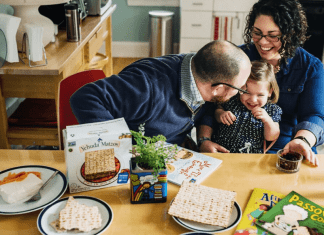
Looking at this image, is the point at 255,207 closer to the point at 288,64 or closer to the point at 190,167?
the point at 190,167

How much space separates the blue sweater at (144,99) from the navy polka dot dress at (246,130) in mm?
267

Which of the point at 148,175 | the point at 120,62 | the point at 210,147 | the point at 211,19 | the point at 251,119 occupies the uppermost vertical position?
the point at 211,19

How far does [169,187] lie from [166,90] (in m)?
0.54

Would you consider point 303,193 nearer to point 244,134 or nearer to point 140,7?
point 244,134

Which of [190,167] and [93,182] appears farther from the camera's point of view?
[190,167]

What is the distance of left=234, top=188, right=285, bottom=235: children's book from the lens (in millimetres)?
1030

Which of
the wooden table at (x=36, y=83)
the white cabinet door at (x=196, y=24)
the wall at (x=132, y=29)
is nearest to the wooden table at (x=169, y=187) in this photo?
the wooden table at (x=36, y=83)

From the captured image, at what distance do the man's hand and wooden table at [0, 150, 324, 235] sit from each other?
342 mm

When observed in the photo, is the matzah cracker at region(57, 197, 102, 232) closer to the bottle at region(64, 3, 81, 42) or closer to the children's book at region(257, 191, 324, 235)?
the children's book at region(257, 191, 324, 235)

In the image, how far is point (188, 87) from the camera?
1610 mm

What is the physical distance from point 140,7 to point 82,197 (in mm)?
4235

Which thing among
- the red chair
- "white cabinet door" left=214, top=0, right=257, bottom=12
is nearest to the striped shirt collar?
the red chair

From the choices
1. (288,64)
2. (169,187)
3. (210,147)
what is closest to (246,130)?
(210,147)

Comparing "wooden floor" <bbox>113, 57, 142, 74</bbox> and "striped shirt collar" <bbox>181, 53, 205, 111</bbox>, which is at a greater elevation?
"striped shirt collar" <bbox>181, 53, 205, 111</bbox>
